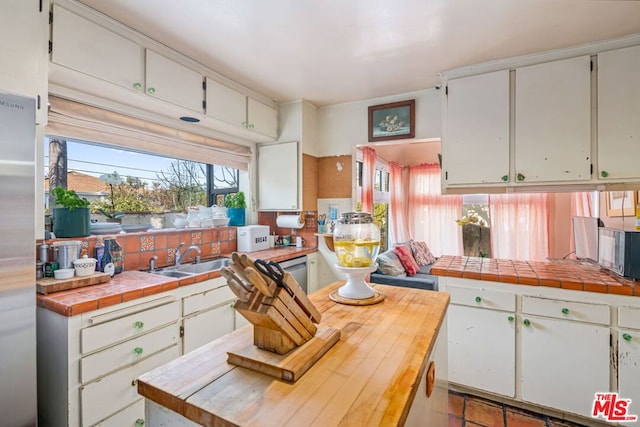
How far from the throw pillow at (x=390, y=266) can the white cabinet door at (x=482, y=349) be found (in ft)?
4.48

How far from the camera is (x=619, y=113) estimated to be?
6.55 ft

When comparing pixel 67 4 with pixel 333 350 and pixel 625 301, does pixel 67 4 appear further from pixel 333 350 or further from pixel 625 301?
pixel 625 301

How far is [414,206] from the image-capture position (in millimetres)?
5473

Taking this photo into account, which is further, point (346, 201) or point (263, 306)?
point (346, 201)

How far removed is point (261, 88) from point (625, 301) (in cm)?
303

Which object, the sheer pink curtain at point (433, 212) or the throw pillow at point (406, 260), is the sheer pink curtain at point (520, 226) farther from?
the throw pillow at point (406, 260)

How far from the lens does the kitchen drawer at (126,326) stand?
140 cm

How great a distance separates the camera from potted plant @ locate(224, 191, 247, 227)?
3.12m

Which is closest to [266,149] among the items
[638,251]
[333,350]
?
[333,350]

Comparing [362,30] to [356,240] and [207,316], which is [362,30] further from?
[207,316]

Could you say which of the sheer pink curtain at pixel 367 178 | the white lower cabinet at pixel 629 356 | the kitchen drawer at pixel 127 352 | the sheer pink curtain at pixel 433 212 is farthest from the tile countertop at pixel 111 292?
the sheer pink curtain at pixel 433 212

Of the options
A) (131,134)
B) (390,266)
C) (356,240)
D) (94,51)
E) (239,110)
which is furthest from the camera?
(390,266)

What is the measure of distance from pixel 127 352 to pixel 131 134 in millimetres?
1464

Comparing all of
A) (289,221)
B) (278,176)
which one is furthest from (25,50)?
(289,221)
